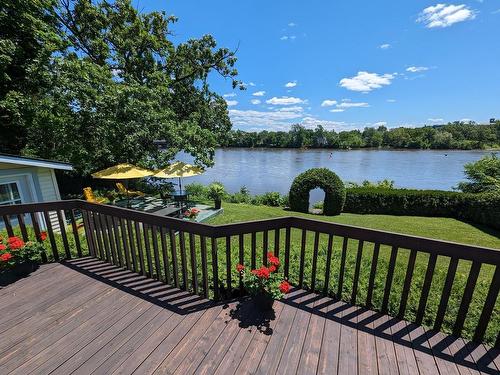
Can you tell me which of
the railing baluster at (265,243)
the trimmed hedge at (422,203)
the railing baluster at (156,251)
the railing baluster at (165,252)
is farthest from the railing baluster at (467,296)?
the trimmed hedge at (422,203)

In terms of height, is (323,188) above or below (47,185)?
below

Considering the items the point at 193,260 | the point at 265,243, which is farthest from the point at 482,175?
the point at 193,260

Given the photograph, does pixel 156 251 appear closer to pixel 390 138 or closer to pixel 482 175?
pixel 482 175

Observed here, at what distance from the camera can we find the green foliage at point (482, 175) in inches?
437

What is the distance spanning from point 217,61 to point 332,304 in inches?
531

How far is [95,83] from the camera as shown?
9211 millimetres

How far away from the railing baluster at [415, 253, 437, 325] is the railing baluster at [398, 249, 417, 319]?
12cm

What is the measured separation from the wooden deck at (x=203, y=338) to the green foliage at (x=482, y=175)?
1238 cm

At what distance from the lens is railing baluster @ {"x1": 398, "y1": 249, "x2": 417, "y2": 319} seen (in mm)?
2346

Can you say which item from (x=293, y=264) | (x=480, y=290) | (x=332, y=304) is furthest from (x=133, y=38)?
(x=480, y=290)

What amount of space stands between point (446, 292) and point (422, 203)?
1051 cm

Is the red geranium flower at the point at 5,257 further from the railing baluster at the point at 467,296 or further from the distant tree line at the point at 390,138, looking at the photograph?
the distant tree line at the point at 390,138

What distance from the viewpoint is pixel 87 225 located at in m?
3.78

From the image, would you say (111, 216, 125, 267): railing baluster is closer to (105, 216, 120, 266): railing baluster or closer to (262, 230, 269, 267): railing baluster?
(105, 216, 120, 266): railing baluster
